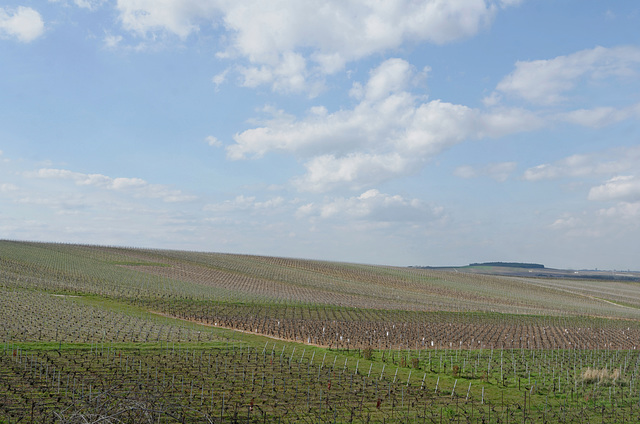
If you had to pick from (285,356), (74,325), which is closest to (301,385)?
(285,356)

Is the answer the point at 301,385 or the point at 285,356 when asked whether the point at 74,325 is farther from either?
the point at 301,385

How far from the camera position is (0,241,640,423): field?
20328 mm

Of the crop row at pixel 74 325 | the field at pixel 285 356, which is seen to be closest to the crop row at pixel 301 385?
the field at pixel 285 356

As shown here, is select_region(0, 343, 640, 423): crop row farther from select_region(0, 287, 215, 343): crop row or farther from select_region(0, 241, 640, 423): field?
select_region(0, 287, 215, 343): crop row

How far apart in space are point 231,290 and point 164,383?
148 ft

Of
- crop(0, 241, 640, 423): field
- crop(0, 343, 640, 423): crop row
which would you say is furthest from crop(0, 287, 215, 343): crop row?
crop(0, 343, 640, 423): crop row

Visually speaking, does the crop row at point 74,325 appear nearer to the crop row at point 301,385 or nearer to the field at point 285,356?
the field at point 285,356

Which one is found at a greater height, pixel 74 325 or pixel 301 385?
pixel 74 325

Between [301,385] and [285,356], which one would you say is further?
[285,356]

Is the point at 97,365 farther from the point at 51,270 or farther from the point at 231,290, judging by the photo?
the point at 51,270

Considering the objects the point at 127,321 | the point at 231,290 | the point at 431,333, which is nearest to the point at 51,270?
the point at 231,290

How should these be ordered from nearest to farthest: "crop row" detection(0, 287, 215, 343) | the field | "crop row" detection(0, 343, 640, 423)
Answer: "crop row" detection(0, 343, 640, 423) → the field → "crop row" detection(0, 287, 215, 343)

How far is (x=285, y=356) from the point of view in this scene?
30.1m

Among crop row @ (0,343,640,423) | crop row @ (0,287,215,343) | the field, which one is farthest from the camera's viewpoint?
crop row @ (0,287,215,343)
